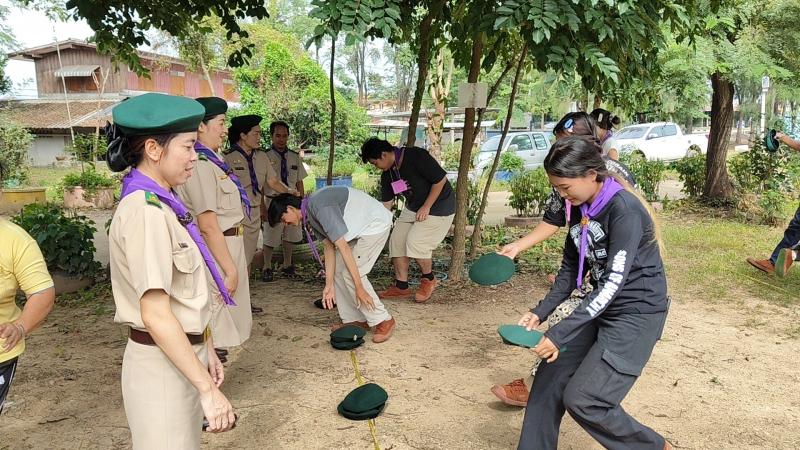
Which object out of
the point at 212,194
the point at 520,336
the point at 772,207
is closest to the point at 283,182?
the point at 212,194

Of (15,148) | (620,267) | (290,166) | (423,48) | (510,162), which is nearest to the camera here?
(620,267)

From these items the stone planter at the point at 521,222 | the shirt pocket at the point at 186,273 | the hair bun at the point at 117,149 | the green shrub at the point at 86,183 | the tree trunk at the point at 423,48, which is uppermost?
the tree trunk at the point at 423,48

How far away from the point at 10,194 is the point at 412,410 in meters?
11.5

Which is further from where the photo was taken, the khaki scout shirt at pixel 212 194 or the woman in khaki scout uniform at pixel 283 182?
the woman in khaki scout uniform at pixel 283 182

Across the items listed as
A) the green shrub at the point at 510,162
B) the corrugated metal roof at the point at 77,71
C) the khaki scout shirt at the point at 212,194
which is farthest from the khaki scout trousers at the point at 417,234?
the corrugated metal roof at the point at 77,71

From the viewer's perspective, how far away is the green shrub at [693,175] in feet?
34.1

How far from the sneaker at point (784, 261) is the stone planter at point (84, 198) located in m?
11.8

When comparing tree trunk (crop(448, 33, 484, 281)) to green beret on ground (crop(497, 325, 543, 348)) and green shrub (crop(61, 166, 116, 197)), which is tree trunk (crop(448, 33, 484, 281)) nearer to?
green beret on ground (crop(497, 325, 543, 348))

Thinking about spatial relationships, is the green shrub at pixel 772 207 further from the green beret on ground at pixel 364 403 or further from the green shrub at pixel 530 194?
the green beret on ground at pixel 364 403

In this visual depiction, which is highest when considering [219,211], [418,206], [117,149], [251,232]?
[117,149]

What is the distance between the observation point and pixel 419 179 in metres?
5.29

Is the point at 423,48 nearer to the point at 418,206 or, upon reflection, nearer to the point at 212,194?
the point at 418,206

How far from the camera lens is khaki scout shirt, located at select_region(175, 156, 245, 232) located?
3189 mm

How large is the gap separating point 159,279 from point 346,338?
2707mm
